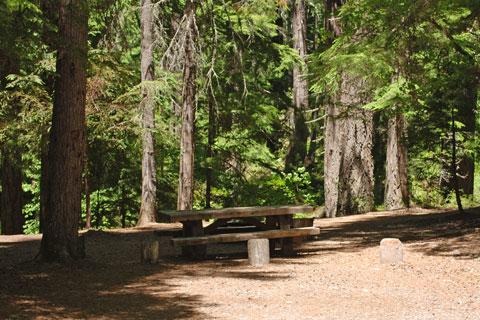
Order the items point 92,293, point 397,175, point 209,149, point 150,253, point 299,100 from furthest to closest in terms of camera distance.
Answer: point 299,100, point 209,149, point 397,175, point 150,253, point 92,293

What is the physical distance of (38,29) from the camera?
28.2ft

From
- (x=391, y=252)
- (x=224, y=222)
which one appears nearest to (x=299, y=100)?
(x=224, y=222)

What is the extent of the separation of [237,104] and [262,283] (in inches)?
515

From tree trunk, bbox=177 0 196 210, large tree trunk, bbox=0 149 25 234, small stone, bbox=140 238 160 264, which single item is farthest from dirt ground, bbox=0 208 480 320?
large tree trunk, bbox=0 149 25 234

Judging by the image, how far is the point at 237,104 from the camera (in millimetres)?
20844

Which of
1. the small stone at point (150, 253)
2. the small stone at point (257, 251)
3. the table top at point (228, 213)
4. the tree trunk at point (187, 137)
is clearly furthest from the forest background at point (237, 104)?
the small stone at point (257, 251)

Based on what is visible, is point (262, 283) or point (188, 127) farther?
point (188, 127)

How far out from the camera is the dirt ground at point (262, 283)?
21.3 feet

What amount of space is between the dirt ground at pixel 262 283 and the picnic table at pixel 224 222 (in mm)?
390

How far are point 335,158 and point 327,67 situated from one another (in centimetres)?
675

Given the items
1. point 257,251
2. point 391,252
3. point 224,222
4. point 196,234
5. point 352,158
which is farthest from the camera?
point 352,158

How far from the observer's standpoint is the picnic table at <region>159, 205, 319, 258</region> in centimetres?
1009

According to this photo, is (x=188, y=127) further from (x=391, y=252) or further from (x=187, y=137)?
(x=391, y=252)

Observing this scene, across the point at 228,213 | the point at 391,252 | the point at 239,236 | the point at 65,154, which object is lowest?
the point at 391,252
